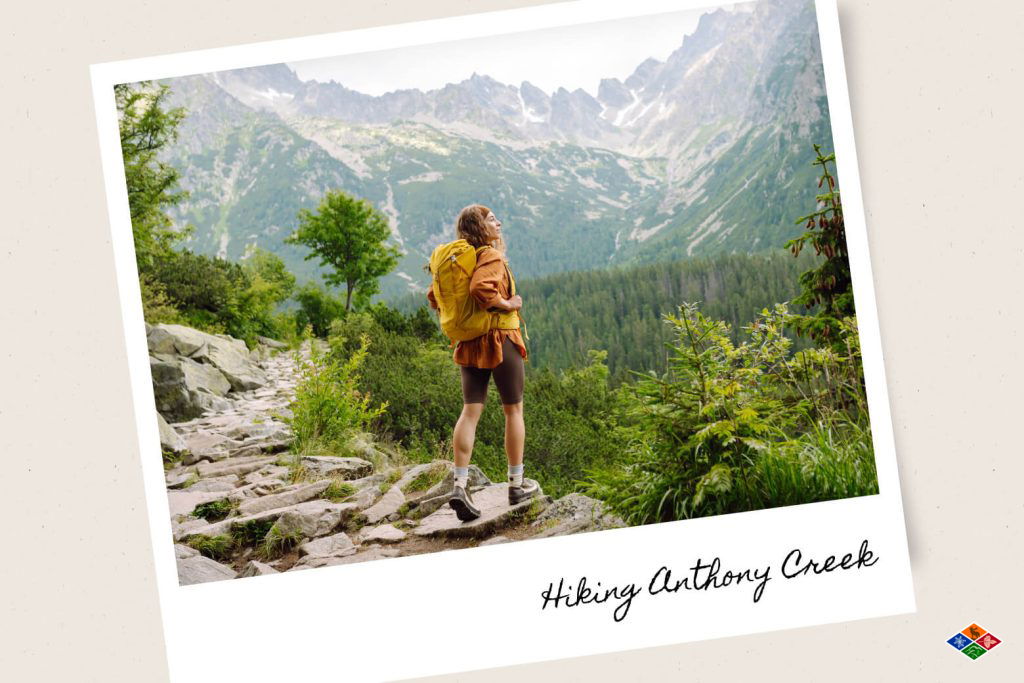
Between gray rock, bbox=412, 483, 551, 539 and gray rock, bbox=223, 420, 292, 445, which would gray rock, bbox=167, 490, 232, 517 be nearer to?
gray rock, bbox=223, 420, 292, 445

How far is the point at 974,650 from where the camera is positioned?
385 centimetres

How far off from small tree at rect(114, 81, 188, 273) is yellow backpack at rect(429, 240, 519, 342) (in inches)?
127

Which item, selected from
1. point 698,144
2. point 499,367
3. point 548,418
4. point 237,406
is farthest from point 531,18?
point 237,406

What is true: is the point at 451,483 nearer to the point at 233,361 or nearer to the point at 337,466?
the point at 337,466

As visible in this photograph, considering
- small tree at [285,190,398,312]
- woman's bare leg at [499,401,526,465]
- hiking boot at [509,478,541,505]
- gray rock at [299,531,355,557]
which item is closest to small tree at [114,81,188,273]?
small tree at [285,190,398,312]

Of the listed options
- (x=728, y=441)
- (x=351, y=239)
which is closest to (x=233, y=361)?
(x=351, y=239)

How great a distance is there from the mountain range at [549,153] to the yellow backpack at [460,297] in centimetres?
141

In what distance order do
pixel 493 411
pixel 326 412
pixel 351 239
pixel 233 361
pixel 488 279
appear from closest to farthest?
pixel 488 279
pixel 326 412
pixel 493 411
pixel 351 239
pixel 233 361

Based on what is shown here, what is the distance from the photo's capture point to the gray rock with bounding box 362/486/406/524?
4098 millimetres

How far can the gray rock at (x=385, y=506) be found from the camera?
4.10 metres

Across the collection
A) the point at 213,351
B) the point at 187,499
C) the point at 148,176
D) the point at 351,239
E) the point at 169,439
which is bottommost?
the point at 187,499

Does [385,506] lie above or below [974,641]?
above

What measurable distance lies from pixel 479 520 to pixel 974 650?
3380 millimetres

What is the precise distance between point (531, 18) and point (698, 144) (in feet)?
5.96
